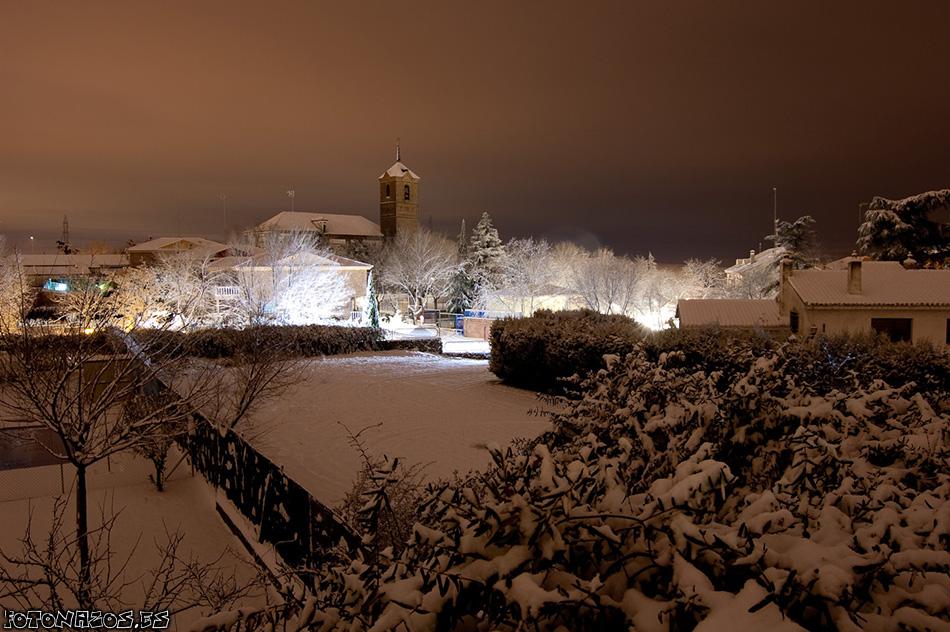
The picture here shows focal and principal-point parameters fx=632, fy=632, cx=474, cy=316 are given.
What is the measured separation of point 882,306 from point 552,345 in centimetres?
1141

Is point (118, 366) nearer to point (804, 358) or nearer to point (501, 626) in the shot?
point (501, 626)

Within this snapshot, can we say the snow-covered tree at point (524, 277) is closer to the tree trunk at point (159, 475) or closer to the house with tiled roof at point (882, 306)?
the house with tiled roof at point (882, 306)

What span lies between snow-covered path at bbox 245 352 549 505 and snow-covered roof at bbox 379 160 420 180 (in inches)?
2215

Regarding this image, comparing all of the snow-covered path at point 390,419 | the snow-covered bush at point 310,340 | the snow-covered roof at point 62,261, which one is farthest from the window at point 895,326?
the snow-covered roof at point 62,261

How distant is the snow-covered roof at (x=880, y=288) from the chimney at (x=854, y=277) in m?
0.17

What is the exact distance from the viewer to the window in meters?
19.4

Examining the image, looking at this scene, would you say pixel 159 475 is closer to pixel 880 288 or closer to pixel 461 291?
pixel 880 288

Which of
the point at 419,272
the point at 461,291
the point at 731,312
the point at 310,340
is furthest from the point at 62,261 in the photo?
the point at 731,312

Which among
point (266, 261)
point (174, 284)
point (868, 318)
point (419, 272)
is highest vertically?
point (419, 272)

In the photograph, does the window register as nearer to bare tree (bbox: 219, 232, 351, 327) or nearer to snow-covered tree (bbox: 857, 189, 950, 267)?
snow-covered tree (bbox: 857, 189, 950, 267)

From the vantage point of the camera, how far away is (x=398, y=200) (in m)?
72.7

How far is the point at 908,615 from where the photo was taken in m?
1.67

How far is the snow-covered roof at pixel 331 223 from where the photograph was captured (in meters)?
70.0

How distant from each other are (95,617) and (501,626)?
292cm
